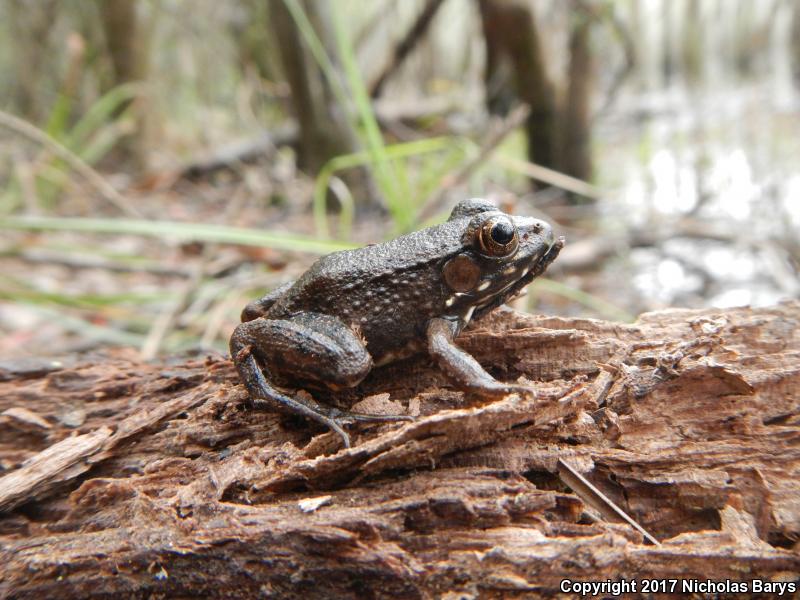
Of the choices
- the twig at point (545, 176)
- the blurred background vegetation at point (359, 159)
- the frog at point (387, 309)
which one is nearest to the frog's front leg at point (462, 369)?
the frog at point (387, 309)

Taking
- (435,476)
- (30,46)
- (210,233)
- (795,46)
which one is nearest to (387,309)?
(435,476)

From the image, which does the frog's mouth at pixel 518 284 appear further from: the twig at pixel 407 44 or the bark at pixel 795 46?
the bark at pixel 795 46

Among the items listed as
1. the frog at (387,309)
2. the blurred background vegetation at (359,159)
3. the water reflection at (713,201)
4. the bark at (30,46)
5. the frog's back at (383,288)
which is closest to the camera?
the frog at (387,309)

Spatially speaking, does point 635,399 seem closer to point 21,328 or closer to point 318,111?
point 21,328

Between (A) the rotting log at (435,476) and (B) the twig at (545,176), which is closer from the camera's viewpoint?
(A) the rotting log at (435,476)

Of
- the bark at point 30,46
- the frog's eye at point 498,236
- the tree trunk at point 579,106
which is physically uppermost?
the bark at point 30,46

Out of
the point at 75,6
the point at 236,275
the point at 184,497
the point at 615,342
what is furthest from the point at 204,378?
the point at 75,6

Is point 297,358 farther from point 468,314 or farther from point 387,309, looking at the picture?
point 468,314

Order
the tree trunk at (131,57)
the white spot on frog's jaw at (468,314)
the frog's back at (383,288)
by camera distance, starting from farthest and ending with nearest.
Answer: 1. the tree trunk at (131,57)
2. the white spot on frog's jaw at (468,314)
3. the frog's back at (383,288)
